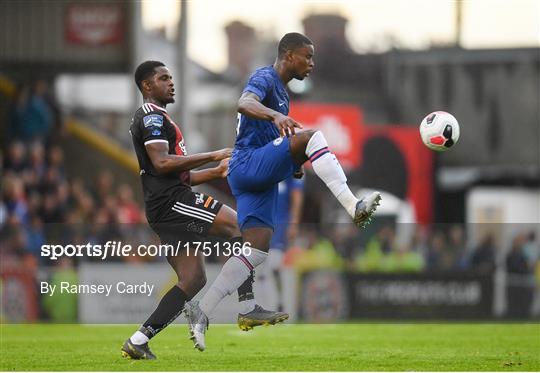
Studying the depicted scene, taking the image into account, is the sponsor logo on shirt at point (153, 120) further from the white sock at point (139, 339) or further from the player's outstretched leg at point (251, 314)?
the white sock at point (139, 339)

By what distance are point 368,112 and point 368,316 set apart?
25.9 m

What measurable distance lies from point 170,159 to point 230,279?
3.75 feet

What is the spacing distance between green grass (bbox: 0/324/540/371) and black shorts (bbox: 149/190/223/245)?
109 centimetres

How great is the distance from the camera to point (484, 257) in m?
23.4

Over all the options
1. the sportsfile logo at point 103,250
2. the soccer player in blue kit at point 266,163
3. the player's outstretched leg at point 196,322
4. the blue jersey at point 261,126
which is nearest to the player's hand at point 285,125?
the soccer player in blue kit at point 266,163

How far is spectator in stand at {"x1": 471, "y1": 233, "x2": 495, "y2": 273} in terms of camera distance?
23328 millimetres

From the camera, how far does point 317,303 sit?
73.6ft

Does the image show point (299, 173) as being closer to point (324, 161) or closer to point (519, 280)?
point (324, 161)

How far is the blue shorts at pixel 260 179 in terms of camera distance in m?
10.7

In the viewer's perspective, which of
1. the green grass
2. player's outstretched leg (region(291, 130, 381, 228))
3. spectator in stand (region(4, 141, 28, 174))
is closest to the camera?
player's outstretched leg (region(291, 130, 381, 228))

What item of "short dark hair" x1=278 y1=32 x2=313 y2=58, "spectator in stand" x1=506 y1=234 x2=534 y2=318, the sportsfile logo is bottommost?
"spectator in stand" x1=506 y1=234 x2=534 y2=318

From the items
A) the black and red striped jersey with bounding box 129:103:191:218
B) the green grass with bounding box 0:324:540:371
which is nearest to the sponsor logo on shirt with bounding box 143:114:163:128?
the black and red striped jersey with bounding box 129:103:191:218

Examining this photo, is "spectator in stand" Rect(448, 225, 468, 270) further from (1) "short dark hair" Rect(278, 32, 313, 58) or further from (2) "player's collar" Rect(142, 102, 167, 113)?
(2) "player's collar" Rect(142, 102, 167, 113)

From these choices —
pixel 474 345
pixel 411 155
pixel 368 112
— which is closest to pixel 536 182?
pixel 411 155
